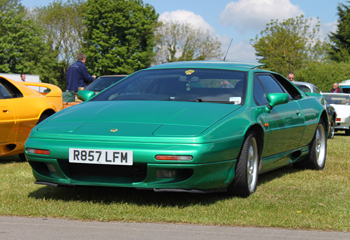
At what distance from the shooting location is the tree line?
52.2 meters

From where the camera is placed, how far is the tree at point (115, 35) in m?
53.5

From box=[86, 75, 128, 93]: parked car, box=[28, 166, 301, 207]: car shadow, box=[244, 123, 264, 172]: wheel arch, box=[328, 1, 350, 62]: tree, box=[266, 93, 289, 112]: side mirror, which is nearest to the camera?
box=[28, 166, 301, 207]: car shadow

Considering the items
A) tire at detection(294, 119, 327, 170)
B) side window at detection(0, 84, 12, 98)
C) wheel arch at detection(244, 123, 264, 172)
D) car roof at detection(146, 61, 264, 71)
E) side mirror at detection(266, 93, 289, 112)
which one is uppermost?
car roof at detection(146, 61, 264, 71)

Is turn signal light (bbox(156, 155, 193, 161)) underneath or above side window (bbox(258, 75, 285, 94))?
underneath

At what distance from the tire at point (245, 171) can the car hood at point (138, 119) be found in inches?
14.0

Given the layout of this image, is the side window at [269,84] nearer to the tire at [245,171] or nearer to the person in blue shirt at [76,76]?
the tire at [245,171]

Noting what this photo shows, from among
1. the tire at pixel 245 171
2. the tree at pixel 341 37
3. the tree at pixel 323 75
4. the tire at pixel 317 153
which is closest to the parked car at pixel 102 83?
the tire at pixel 317 153

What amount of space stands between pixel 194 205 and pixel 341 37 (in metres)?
62.3

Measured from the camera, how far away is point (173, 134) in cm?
421

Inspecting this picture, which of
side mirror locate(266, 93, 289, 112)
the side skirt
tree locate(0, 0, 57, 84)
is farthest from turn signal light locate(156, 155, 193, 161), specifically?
tree locate(0, 0, 57, 84)

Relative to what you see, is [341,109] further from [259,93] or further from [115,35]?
[115,35]

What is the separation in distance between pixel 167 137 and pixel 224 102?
1123mm

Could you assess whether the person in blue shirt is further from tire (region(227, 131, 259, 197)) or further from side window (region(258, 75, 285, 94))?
tire (region(227, 131, 259, 197))

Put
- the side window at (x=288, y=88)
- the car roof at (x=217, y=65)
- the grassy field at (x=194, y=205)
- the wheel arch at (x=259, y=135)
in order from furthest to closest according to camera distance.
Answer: the side window at (x=288, y=88) → the car roof at (x=217, y=65) → the wheel arch at (x=259, y=135) → the grassy field at (x=194, y=205)
